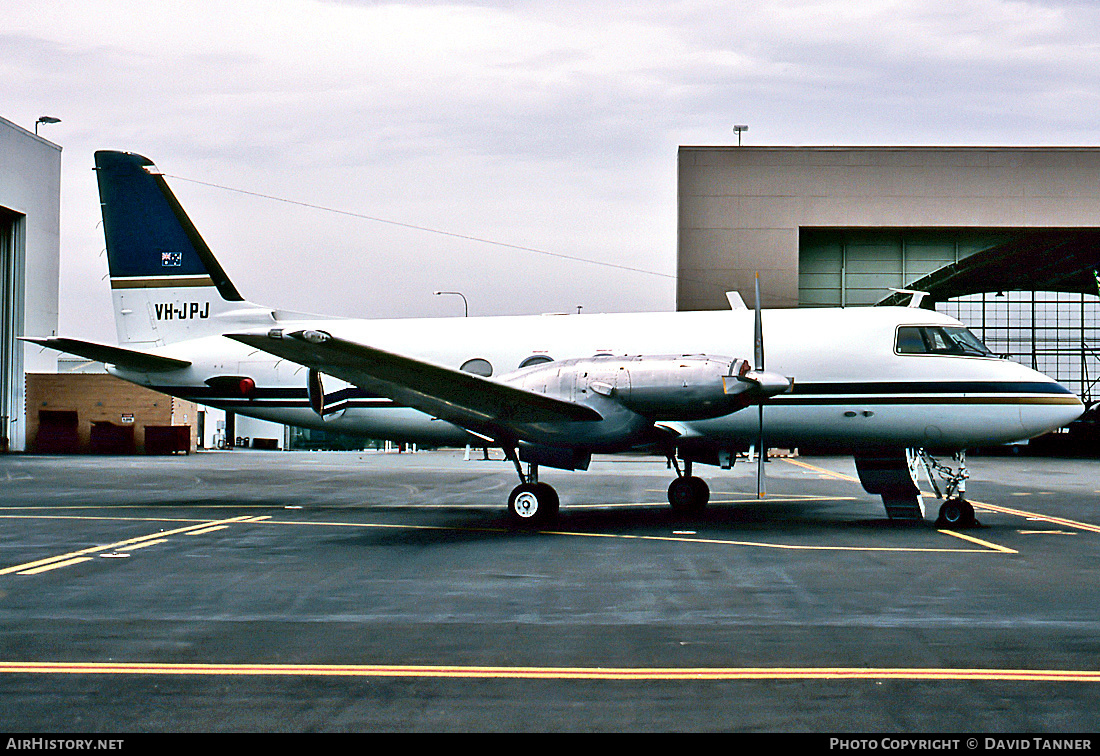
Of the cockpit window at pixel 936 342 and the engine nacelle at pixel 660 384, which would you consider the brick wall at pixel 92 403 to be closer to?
the engine nacelle at pixel 660 384

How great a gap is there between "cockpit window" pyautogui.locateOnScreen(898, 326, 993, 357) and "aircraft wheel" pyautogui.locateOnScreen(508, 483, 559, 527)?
6.64 m

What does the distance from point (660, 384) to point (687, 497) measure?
430 centimetres

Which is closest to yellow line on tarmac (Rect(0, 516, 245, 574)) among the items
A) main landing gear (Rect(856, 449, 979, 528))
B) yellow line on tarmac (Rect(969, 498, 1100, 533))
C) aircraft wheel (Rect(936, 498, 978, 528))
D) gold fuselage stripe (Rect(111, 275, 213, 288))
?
gold fuselage stripe (Rect(111, 275, 213, 288))

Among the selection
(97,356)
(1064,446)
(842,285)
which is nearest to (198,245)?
(97,356)

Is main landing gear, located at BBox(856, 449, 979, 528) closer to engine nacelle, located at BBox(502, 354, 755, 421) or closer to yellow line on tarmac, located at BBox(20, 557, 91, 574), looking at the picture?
engine nacelle, located at BBox(502, 354, 755, 421)

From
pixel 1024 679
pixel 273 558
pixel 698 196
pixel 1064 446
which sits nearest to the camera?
pixel 1024 679

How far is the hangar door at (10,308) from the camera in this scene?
4684cm

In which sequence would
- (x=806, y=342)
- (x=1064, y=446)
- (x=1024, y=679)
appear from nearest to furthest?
(x=1024, y=679) → (x=806, y=342) → (x=1064, y=446)

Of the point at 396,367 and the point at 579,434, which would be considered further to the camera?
the point at 579,434

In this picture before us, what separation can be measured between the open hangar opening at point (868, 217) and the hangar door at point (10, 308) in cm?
3220

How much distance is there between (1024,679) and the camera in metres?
6.54

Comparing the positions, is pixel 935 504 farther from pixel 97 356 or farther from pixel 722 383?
pixel 97 356

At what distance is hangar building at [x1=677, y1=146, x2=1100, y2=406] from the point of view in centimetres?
4891
